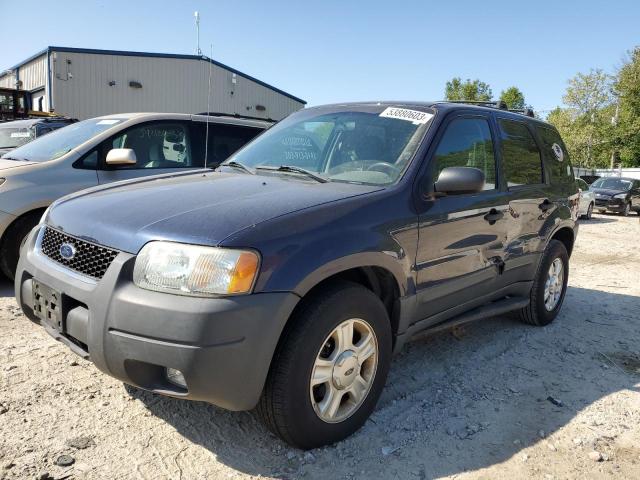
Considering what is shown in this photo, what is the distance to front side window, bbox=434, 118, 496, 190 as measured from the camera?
324 cm

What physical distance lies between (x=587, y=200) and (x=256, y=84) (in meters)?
16.0

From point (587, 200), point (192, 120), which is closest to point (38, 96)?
point (192, 120)

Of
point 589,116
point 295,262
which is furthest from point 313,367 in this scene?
point 589,116

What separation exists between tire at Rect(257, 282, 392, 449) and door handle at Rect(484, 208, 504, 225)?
4.11 ft

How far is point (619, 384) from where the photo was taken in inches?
140

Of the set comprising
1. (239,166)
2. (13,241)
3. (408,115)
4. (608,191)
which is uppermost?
(408,115)

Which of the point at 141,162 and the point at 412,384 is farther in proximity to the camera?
the point at 141,162

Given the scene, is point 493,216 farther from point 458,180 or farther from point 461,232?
point 458,180

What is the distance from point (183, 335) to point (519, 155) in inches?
124

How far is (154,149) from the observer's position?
5.52 meters

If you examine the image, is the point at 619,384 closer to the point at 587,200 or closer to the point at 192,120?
the point at 192,120

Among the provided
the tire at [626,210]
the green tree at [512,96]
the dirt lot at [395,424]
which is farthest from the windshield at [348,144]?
the green tree at [512,96]

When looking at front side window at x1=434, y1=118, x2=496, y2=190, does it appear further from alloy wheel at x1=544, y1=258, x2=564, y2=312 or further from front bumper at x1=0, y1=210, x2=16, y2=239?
front bumper at x1=0, y1=210, x2=16, y2=239

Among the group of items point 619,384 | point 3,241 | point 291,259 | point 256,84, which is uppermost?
point 256,84
